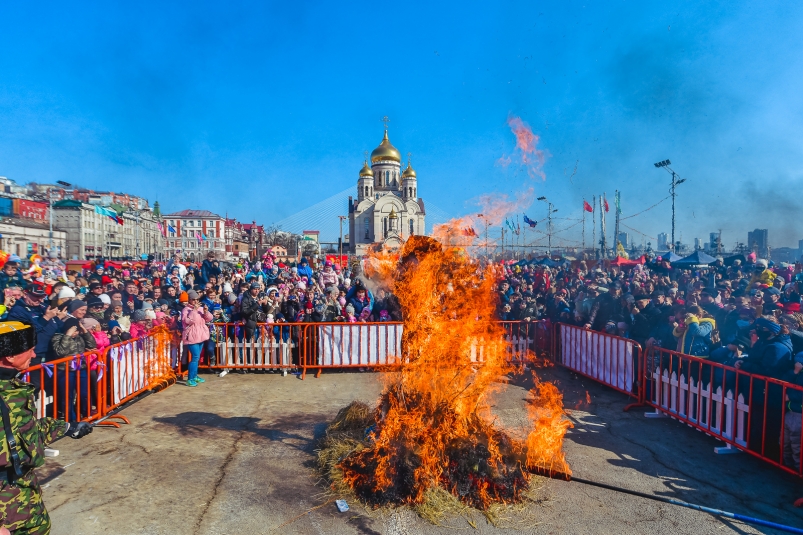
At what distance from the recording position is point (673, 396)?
7055 millimetres

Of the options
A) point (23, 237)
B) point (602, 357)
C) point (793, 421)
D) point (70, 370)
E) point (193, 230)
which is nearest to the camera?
point (793, 421)

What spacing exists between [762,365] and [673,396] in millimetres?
1571

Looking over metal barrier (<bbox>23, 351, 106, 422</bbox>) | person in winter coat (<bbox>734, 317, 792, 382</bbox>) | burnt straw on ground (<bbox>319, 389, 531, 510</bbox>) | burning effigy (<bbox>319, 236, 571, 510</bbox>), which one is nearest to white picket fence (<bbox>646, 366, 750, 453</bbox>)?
person in winter coat (<bbox>734, 317, 792, 382</bbox>)

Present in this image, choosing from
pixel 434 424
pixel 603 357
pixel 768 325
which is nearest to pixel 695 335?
pixel 768 325

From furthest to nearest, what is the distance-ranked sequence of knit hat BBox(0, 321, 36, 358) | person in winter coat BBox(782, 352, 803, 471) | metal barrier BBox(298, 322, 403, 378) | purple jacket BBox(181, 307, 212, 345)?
metal barrier BBox(298, 322, 403, 378) → purple jacket BBox(181, 307, 212, 345) → person in winter coat BBox(782, 352, 803, 471) → knit hat BBox(0, 321, 36, 358)

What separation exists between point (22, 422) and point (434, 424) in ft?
11.9

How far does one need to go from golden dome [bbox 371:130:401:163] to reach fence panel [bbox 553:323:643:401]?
77807 mm

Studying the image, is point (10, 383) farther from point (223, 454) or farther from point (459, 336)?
point (459, 336)

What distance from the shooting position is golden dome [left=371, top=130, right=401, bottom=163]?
84.6 meters

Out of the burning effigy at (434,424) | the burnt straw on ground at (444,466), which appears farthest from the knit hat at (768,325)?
the burnt straw on ground at (444,466)

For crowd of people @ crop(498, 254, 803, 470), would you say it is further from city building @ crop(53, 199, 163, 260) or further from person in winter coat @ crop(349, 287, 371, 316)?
city building @ crop(53, 199, 163, 260)

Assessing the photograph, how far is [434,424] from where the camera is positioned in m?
4.99

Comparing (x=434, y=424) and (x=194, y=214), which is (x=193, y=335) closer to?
(x=434, y=424)

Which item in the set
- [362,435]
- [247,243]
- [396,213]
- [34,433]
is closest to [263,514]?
[362,435]
